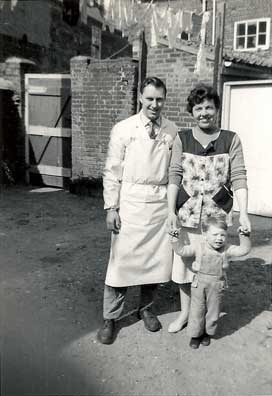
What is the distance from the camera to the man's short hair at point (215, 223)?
3143 millimetres

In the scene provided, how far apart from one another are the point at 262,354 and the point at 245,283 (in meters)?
1.49

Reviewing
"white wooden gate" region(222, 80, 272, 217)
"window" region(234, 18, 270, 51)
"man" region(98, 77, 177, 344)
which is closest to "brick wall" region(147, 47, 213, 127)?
"white wooden gate" region(222, 80, 272, 217)

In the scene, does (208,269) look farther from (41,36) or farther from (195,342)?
(41,36)

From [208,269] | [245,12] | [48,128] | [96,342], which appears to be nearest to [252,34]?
[245,12]

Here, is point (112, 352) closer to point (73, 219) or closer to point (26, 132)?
point (73, 219)

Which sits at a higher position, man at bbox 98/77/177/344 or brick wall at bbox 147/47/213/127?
brick wall at bbox 147/47/213/127

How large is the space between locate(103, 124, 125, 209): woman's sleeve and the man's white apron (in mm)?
44

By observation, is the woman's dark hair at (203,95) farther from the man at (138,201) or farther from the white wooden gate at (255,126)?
the white wooden gate at (255,126)

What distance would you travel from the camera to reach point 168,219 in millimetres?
3266

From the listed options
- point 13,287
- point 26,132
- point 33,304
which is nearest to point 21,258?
point 13,287

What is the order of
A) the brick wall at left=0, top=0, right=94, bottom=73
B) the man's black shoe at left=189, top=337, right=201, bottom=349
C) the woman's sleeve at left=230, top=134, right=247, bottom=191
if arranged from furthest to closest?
the brick wall at left=0, top=0, right=94, bottom=73 → the man's black shoe at left=189, top=337, right=201, bottom=349 → the woman's sleeve at left=230, top=134, right=247, bottom=191

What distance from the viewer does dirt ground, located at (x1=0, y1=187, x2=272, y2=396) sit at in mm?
2881

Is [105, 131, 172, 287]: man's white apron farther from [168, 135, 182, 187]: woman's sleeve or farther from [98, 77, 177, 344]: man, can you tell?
[168, 135, 182, 187]: woman's sleeve

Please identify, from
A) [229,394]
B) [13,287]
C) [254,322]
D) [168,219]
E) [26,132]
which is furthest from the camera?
[26,132]
